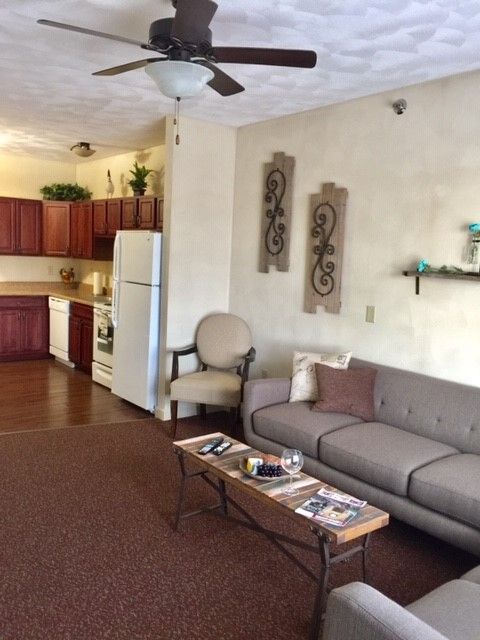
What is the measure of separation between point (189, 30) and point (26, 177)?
19.7 ft

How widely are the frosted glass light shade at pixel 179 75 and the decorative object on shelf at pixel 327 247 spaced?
1927 mm

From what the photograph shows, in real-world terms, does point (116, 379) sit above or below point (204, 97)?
below

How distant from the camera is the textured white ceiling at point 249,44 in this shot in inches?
104

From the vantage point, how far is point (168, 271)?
4910 mm

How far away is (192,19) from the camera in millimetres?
2217

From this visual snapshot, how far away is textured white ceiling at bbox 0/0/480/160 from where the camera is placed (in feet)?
8.70

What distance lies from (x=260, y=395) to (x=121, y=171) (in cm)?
424

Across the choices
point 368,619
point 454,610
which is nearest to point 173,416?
point 454,610

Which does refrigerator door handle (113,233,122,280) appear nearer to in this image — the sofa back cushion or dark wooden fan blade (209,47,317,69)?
the sofa back cushion

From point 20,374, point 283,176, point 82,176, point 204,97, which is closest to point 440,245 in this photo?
point 283,176

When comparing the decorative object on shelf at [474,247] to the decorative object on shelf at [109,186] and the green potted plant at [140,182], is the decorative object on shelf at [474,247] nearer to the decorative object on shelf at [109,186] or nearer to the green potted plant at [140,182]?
the green potted plant at [140,182]

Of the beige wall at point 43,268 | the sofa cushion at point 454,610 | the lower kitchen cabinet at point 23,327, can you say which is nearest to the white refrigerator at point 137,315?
the beige wall at point 43,268

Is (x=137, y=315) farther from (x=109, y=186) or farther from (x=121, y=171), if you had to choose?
(x=121, y=171)

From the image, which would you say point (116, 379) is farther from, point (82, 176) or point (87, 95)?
point (82, 176)
